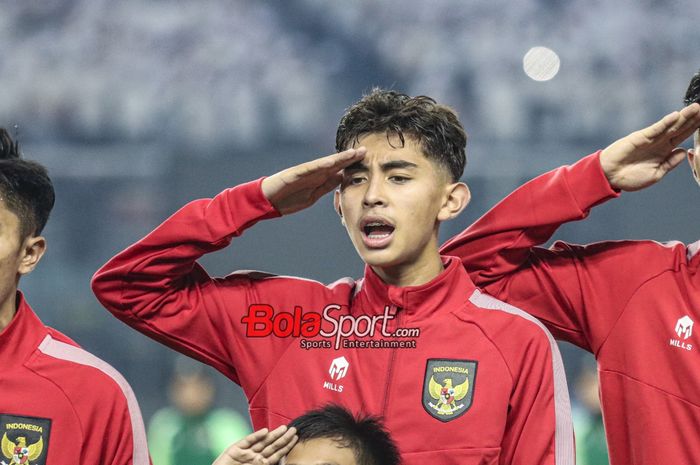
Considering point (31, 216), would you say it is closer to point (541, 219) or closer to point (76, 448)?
point (76, 448)

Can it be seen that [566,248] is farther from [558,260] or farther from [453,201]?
[453,201]

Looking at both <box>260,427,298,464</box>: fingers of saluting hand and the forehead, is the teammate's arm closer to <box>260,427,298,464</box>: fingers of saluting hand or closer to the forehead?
the forehead

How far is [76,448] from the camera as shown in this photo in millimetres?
1989

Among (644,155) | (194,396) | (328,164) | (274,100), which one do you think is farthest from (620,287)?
(274,100)

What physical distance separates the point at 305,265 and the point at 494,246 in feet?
15.7

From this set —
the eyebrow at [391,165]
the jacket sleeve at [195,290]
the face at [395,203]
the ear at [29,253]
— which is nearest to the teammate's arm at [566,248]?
the face at [395,203]

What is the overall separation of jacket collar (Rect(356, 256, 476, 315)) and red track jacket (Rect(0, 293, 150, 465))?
1.71ft

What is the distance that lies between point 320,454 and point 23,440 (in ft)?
1.84

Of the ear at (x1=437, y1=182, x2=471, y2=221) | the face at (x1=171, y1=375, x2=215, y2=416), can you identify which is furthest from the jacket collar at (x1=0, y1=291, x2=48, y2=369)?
the face at (x1=171, y1=375, x2=215, y2=416)

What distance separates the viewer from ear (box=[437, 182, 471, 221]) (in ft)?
7.28

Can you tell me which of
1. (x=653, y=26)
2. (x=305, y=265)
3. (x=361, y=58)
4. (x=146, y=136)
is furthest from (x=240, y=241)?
(x=653, y=26)

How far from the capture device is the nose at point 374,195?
2.10m

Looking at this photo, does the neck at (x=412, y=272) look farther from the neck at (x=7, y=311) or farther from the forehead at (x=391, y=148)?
the neck at (x=7, y=311)

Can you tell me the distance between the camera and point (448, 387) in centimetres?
205
